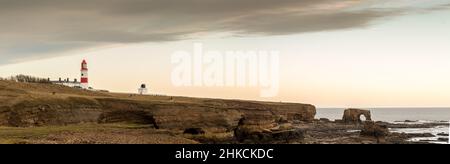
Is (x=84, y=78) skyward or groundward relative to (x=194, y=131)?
skyward

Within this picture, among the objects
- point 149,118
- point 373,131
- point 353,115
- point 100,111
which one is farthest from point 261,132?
point 353,115

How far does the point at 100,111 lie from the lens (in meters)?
67.9

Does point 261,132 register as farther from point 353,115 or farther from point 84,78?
point 353,115

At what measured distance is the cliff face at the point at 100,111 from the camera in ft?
197

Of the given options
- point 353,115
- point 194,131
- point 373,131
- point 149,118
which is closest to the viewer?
point 194,131

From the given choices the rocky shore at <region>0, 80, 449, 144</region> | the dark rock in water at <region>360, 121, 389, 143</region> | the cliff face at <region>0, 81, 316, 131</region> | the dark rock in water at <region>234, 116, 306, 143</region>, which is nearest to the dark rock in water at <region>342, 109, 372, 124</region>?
the rocky shore at <region>0, 80, 449, 144</region>

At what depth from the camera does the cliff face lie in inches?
2359

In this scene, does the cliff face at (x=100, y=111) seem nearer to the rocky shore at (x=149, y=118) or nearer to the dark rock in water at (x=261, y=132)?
the rocky shore at (x=149, y=118)
